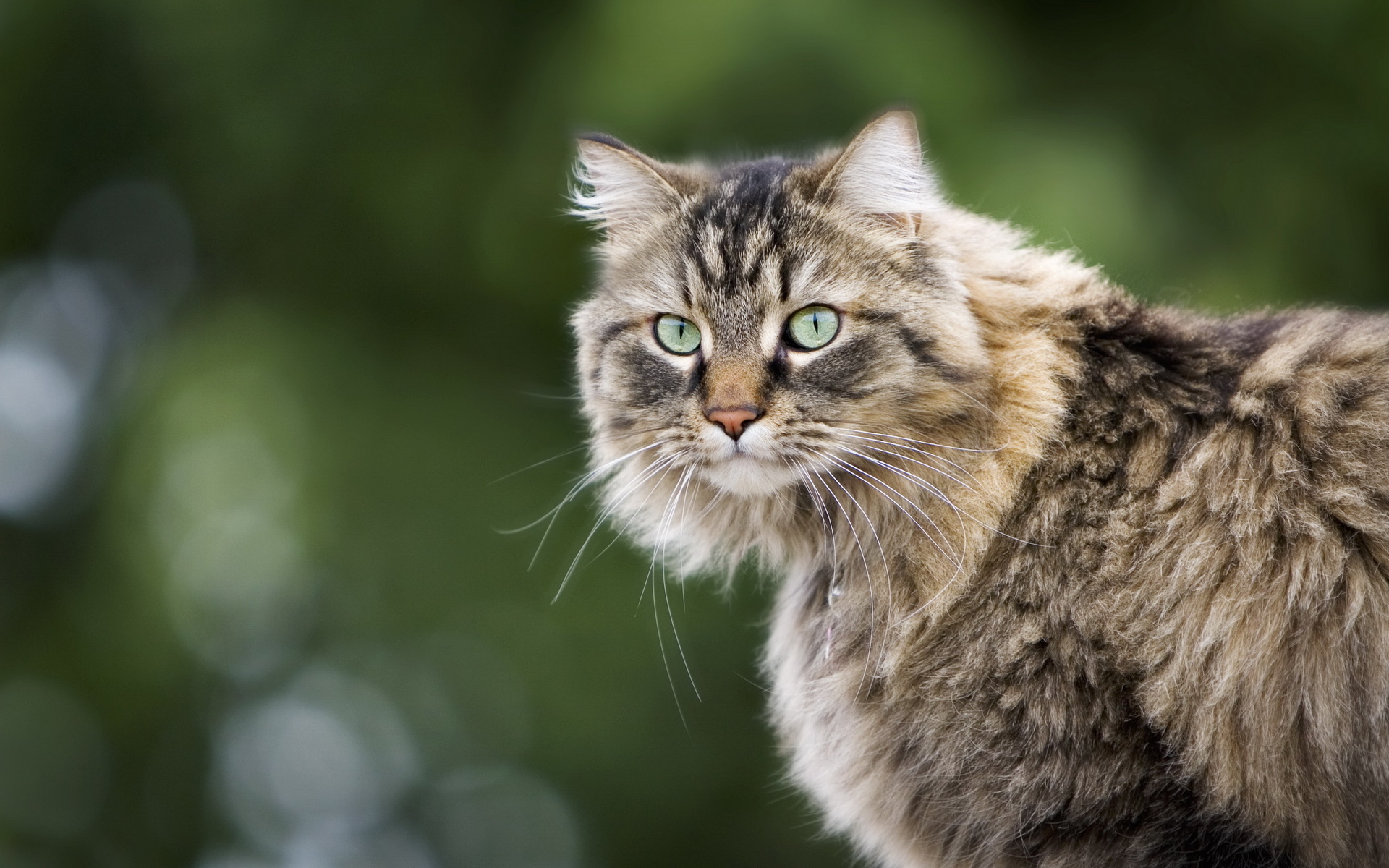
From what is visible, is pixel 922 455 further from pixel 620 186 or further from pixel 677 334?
pixel 620 186

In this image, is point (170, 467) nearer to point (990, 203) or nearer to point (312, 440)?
point (312, 440)

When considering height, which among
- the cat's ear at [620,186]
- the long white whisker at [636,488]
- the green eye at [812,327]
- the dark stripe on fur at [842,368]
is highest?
the cat's ear at [620,186]

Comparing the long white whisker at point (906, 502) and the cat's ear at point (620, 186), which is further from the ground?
the cat's ear at point (620, 186)

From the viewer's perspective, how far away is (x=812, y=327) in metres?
2.39

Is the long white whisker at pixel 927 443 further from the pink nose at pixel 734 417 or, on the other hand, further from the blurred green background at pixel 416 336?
the blurred green background at pixel 416 336

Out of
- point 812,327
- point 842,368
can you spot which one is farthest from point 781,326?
point 842,368

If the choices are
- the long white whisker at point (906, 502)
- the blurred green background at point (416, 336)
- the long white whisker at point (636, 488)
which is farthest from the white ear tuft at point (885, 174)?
the blurred green background at point (416, 336)

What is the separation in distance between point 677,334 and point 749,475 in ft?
1.17

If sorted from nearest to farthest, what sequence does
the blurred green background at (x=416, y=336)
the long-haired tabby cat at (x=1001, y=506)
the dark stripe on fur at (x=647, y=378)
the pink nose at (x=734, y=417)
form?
1. the long-haired tabby cat at (x=1001, y=506)
2. the pink nose at (x=734, y=417)
3. the dark stripe on fur at (x=647, y=378)
4. the blurred green background at (x=416, y=336)

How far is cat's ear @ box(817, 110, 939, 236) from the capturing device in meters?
2.38

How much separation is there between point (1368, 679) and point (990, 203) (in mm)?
2385

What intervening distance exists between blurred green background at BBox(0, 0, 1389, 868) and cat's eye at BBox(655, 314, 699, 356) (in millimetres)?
2148

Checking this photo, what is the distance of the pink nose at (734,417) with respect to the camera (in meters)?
2.28

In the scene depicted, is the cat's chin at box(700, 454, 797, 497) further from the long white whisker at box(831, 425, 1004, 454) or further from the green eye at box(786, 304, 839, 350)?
the green eye at box(786, 304, 839, 350)
